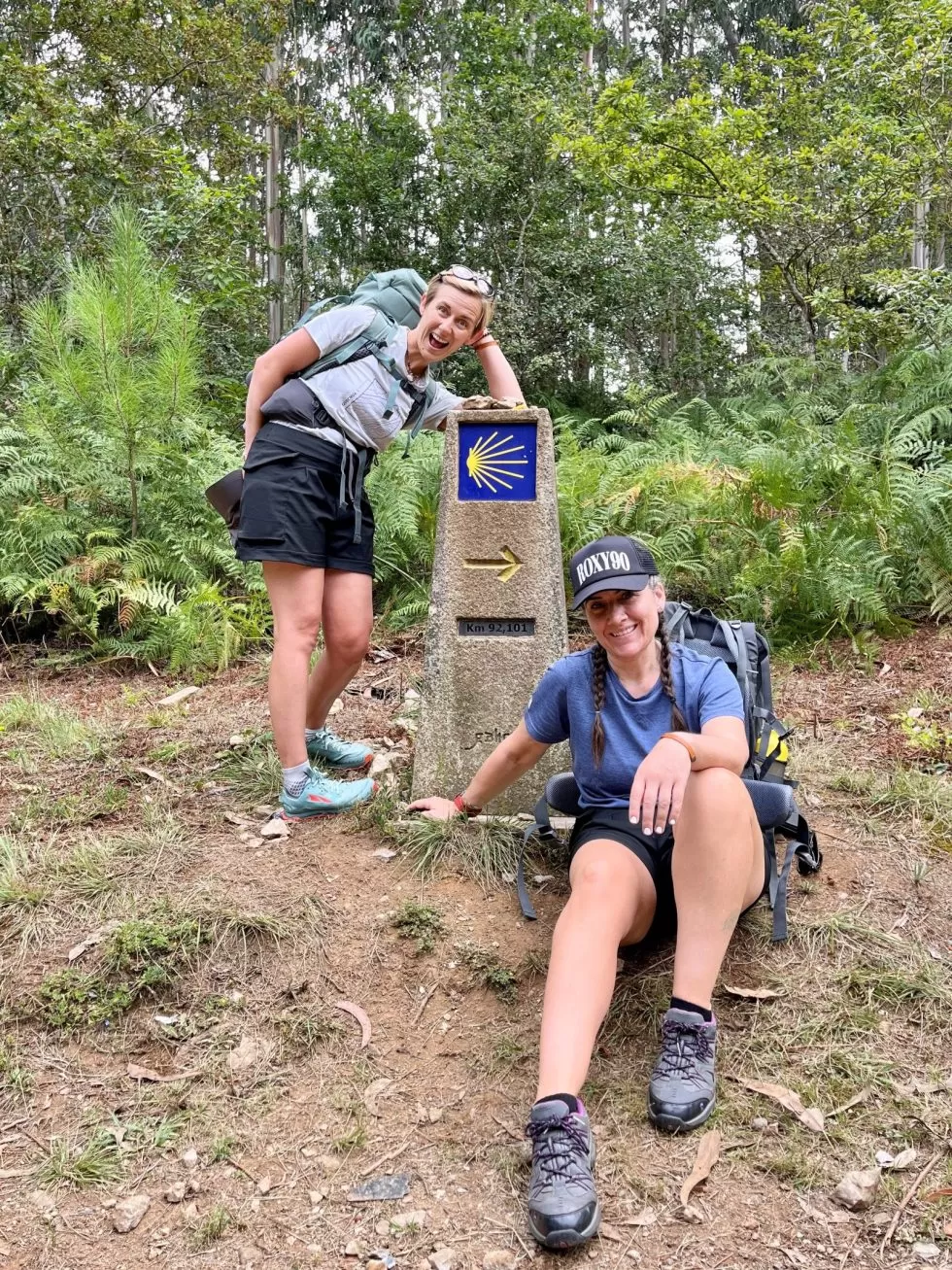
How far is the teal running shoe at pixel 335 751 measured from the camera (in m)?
4.02

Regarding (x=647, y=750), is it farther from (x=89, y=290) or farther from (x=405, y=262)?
(x=405, y=262)

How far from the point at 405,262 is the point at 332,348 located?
1145cm

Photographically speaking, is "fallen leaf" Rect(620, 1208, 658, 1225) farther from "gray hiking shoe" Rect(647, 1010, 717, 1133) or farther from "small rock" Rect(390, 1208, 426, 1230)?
"small rock" Rect(390, 1208, 426, 1230)

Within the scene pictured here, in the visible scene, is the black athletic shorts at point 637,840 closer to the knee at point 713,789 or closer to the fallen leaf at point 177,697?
the knee at point 713,789

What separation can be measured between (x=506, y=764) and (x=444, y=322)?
150 cm

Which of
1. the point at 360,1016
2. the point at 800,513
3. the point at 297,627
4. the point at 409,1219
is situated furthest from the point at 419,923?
the point at 800,513

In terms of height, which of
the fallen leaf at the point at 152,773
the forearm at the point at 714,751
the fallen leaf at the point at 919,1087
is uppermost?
the forearm at the point at 714,751

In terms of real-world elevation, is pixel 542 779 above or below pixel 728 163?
below

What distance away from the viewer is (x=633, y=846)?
2.53 m

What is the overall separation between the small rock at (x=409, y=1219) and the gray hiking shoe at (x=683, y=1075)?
1.96ft

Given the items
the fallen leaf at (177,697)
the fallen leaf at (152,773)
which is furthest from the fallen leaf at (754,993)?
the fallen leaf at (177,697)

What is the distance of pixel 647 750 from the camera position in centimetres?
259

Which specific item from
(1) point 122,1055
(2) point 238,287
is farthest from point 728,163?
(1) point 122,1055

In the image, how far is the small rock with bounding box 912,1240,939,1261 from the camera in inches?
77.8
